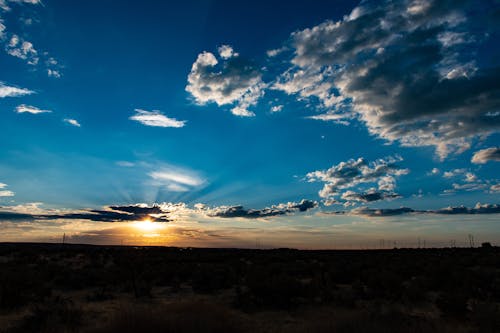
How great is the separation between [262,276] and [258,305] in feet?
5.60

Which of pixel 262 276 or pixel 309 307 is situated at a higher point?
pixel 262 276

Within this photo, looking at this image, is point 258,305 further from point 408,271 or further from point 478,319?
point 408,271

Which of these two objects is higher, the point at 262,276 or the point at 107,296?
the point at 262,276

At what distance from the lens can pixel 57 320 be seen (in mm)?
11258

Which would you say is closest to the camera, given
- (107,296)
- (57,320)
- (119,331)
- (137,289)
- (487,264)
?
(119,331)

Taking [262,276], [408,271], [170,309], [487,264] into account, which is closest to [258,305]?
[262,276]

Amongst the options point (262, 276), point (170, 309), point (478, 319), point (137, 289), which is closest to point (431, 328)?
point (478, 319)

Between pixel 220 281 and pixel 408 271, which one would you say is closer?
pixel 220 281

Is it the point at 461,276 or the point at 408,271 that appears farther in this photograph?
the point at 408,271

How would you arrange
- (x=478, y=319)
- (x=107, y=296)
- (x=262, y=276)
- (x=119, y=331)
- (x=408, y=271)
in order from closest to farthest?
(x=119, y=331) → (x=478, y=319) → (x=262, y=276) → (x=107, y=296) → (x=408, y=271)

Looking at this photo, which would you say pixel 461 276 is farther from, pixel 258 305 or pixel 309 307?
pixel 258 305

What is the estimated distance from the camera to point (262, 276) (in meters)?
17.7

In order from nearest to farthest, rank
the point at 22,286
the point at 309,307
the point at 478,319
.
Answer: the point at 478,319 < the point at 309,307 < the point at 22,286

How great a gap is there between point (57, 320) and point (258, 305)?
28.2 feet
